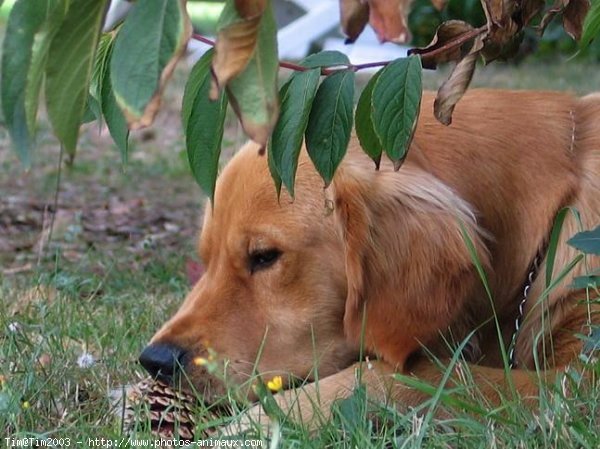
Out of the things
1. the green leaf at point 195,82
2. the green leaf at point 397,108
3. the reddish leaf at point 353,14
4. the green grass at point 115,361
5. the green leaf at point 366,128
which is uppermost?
the reddish leaf at point 353,14

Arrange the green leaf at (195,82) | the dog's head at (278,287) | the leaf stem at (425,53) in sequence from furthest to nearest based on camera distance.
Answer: the dog's head at (278,287)
the leaf stem at (425,53)
the green leaf at (195,82)

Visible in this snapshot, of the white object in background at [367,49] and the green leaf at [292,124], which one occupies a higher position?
the green leaf at [292,124]

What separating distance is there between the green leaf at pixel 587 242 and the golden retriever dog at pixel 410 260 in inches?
10.5

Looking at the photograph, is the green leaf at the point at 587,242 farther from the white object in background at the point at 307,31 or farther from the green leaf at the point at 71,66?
the white object in background at the point at 307,31

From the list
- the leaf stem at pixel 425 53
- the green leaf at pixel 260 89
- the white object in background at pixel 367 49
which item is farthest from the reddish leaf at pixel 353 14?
the white object in background at pixel 367 49

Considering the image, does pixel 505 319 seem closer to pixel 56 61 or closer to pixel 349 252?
pixel 349 252

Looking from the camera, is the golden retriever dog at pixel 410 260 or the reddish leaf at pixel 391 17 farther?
the golden retriever dog at pixel 410 260

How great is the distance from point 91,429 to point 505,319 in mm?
1141

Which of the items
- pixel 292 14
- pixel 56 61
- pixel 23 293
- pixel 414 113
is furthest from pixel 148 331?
pixel 292 14

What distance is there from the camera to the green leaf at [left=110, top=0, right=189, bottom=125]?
1339mm

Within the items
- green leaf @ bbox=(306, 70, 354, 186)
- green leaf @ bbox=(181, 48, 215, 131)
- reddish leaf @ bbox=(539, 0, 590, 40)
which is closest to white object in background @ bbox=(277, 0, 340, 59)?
reddish leaf @ bbox=(539, 0, 590, 40)

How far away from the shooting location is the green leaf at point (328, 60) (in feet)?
6.82

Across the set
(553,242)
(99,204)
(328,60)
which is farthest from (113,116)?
(99,204)

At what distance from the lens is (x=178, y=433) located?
2195 mm
